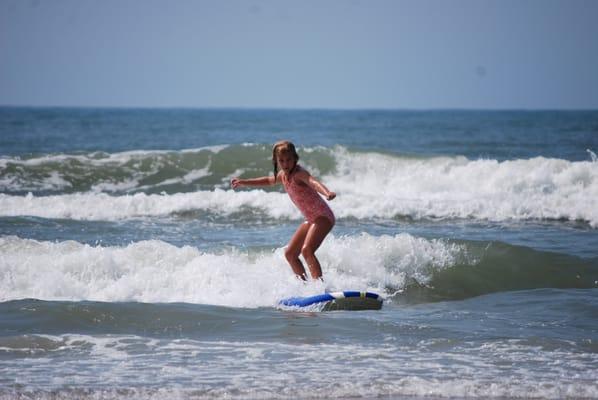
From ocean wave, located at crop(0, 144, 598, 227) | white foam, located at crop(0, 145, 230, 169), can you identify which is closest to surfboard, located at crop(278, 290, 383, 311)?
ocean wave, located at crop(0, 144, 598, 227)

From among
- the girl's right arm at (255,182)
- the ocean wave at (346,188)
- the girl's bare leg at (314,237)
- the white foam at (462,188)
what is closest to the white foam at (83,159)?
the ocean wave at (346,188)

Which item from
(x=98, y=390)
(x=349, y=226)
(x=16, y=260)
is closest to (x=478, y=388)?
(x=98, y=390)

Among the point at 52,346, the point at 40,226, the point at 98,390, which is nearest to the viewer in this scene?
the point at 98,390

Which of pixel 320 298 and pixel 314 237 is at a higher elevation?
pixel 314 237

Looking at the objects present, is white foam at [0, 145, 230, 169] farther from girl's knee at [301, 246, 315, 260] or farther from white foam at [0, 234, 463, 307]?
girl's knee at [301, 246, 315, 260]

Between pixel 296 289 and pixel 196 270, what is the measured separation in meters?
1.79

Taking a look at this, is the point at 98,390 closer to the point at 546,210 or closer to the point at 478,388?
the point at 478,388

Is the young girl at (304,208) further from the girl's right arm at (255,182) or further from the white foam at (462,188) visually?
the white foam at (462,188)

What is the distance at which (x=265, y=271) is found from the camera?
10.9m

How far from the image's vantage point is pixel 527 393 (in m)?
6.33

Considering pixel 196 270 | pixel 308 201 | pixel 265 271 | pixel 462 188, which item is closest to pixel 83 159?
pixel 462 188

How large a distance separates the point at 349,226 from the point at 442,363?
9.01 metres

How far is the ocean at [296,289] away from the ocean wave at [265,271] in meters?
0.03

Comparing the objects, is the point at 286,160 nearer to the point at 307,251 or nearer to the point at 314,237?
the point at 314,237
